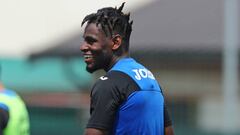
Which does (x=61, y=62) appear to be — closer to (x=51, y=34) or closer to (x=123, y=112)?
(x=51, y=34)

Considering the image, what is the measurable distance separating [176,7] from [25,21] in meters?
4.76

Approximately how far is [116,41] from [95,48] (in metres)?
0.13

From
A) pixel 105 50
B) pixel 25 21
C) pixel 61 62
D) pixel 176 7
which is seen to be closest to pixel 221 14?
pixel 176 7

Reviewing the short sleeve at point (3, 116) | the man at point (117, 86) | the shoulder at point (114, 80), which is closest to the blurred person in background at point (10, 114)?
the short sleeve at point (3, 116)

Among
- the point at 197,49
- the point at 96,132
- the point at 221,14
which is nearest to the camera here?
the point at 96,132

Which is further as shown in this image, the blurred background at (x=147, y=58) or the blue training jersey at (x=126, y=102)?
the blurred background at (x=147, y=58)

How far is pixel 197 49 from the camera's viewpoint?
64.1ft

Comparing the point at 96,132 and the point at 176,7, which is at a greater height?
the point at 96,132

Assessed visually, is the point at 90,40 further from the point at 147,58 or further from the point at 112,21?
the point at 147,58

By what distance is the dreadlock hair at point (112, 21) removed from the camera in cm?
589

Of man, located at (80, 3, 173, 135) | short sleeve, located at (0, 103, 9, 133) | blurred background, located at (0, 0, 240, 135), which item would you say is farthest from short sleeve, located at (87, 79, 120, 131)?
blurred background, located at (0, 0, 240, 135)

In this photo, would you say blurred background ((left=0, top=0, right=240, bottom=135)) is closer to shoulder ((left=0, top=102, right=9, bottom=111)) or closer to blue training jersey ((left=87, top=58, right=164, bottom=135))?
shoulder ((left=0, top=102, right=9, bottom=111))

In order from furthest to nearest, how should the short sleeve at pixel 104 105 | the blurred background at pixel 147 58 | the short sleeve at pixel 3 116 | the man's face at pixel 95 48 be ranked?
the blurred background at pixel 147 58 < the short sleeve at pixel 3 116 < the man's face at pixel 95 48 < the short sleeve at pixel 104 105

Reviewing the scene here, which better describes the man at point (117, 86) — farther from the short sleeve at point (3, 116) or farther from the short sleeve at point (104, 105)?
the short sleeve at point (3, 116)
